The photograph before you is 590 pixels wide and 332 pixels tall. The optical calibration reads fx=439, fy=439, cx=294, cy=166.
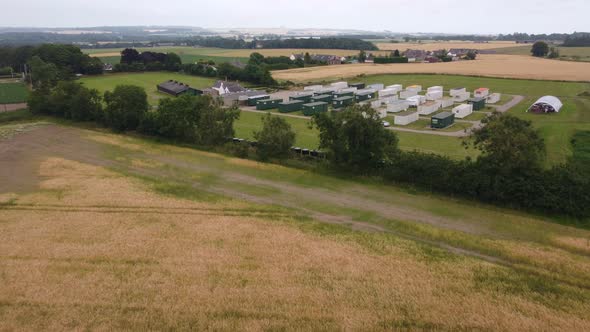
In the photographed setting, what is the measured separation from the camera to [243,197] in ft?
87.6

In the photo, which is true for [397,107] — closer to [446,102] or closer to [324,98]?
[446,102]

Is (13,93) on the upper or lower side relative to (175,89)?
lower

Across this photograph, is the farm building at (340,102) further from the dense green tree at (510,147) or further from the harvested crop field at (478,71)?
the dense green tree at (510,147)

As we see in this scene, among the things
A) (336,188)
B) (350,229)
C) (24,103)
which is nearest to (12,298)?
(350,229)

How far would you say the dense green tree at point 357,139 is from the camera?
28.6 meters

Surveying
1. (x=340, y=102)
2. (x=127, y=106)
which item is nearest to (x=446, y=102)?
(x=340, y=102)

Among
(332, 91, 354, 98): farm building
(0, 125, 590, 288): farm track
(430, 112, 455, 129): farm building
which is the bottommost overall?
(0, 125, 590, 288): farm track

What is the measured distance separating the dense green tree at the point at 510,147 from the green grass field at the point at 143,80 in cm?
5665

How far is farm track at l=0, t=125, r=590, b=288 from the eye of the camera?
2223 cm

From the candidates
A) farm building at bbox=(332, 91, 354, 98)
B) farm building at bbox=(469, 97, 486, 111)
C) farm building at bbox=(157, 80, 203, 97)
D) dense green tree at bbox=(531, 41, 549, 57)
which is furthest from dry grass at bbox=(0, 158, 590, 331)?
dense green tree at bbox=(531, 41, 549, 57)

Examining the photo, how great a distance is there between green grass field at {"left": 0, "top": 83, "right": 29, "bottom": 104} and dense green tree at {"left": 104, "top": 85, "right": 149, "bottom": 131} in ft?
92.0

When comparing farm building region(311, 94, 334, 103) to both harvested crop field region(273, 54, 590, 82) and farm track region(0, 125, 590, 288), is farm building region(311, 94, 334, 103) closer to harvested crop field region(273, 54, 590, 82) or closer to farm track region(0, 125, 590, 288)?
harvested crop field region(273, 54, 590, 82)

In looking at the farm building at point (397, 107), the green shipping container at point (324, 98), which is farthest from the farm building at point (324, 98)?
the farm building at point (397, 107)

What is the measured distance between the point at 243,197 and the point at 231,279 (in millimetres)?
9642
